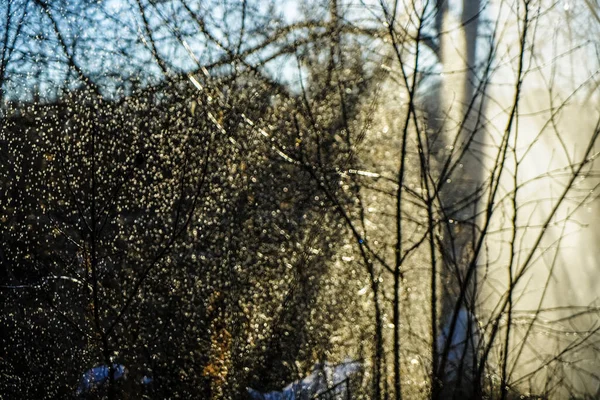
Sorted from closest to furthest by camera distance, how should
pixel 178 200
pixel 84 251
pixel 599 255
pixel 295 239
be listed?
pixel 84 251 < pixel 178 200 < pixel 295 239 < pixel 599 255

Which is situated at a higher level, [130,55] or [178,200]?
[130,55]

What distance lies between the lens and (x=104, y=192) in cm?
222

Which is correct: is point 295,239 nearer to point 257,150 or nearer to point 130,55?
point 257,150

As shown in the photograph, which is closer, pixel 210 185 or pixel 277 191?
pixel 210 185

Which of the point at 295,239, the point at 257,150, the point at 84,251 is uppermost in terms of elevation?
the point at 257,150

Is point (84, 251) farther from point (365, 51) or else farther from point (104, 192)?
point (365, 51)

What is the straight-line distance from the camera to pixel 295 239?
2.46m

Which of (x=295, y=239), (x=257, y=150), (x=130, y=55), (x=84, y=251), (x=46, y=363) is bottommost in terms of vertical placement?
(x=46, y=363)

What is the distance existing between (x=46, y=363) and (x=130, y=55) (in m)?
1.04

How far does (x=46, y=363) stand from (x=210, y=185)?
0.80 m

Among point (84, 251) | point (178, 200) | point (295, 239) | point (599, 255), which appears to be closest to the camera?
point (84, 251)

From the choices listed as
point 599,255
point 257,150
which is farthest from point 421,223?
point 599,255

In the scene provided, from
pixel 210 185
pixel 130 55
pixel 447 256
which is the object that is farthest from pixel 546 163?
pixel 130 55

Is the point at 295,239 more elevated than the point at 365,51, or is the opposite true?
the point at 365,51
